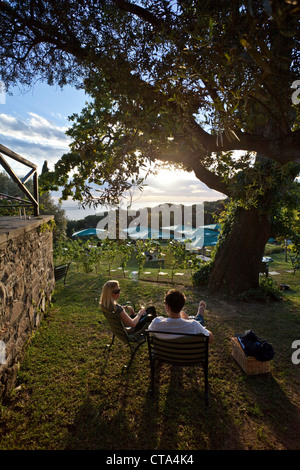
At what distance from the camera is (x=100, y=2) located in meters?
3.89

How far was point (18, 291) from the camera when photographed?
3.63 m

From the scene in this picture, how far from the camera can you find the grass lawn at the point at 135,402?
241 centimetres

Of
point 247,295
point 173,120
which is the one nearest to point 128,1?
point 173,120

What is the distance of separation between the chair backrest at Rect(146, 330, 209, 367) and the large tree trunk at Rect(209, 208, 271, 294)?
4663 mm

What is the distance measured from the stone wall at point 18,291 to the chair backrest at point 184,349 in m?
1.97

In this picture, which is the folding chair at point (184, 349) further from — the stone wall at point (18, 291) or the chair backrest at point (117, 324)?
the stone wall at point (18, 291)

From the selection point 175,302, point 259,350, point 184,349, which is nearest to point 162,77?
point 175,302

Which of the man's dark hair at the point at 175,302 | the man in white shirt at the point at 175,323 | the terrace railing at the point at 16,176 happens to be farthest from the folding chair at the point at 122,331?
the terrace railing at the point at 16,176

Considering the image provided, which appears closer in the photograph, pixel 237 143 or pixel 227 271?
pixel 237 143

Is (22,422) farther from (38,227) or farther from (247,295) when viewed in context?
(247,295)

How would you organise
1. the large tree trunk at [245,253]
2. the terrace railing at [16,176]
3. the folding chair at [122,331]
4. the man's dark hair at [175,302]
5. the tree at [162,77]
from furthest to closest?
the large tree trunk at [245,253] < the terrace railing at [16,176] < the folding chair at [122,331] < the man's dark hair at [175,302] < the tree at [162,77]

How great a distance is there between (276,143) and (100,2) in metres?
3.75

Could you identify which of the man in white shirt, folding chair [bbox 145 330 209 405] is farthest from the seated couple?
folding chair [bbox 145 330 209 405]
